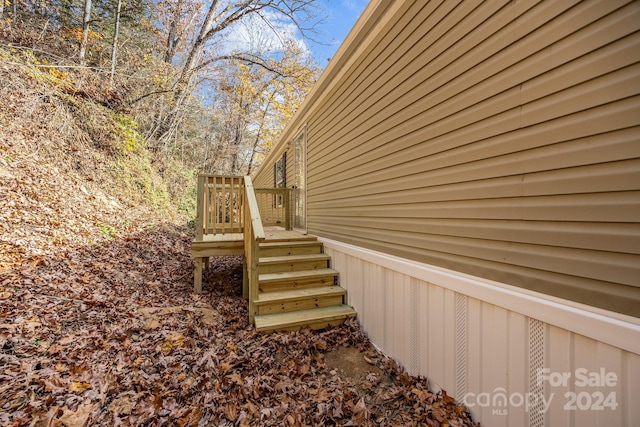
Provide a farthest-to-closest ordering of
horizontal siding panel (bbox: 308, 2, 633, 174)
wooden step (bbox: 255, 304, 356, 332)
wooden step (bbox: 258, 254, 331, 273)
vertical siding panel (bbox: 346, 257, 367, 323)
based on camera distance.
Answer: wooden step (bbox: 258, 254, 331, 273) < vertical siding panel (bbox: 346, 257, 367, 323) < wooden step (bbox: 255, 304, 356, 332) < horizontal siding panel (bbox: 308, 2, 633, 174)

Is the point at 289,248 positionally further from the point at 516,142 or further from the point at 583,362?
the point at 583,362

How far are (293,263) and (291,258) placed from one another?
84 mm

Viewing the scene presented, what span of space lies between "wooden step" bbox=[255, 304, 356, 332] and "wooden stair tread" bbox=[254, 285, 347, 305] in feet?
0.60

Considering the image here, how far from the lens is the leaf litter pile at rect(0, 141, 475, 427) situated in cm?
208

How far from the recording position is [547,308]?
1574mm

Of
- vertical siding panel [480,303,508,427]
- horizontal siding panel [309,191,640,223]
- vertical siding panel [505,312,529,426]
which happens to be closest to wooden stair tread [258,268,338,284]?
horizontal siding panel [309,191,640,223]

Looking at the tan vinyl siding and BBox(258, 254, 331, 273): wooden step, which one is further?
BBox(258, 254, 331, 273): wooden step

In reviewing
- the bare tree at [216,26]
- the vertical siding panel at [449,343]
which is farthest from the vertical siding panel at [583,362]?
Answer: the bare tree at [216,26]

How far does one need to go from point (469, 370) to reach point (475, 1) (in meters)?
2.76

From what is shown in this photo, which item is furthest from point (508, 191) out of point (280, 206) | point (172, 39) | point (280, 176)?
point (172, 39)

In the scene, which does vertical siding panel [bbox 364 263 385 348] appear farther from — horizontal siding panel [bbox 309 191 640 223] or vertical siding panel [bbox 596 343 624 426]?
vertical siding panel [bbox 596 343 624 426]

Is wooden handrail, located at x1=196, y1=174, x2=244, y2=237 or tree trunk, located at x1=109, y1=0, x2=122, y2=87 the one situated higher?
tree trunk, located at x1=109, y1=0, x2=122, y2=87

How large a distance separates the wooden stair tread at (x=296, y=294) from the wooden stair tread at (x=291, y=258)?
0.49 m

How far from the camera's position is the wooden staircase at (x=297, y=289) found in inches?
138
